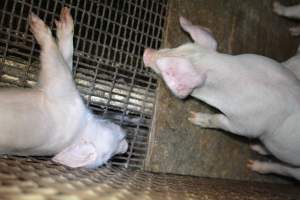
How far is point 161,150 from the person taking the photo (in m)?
3.35

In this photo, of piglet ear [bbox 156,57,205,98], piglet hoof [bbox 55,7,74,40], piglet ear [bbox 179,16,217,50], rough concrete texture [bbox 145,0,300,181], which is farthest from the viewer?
rough concrete texture [bbox 145,0,300,181]

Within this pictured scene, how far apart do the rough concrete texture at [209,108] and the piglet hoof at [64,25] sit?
3.01 ft

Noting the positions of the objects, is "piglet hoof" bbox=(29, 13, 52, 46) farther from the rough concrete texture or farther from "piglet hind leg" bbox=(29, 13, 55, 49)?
the rough concrete texture

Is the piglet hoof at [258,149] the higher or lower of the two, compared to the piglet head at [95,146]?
higher

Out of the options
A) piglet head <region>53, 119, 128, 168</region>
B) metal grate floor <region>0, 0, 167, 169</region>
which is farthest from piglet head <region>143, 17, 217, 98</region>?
piglet head <region>53, 119, 128, 168</region>

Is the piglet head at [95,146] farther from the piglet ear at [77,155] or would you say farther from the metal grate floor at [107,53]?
the metal grate floor at [107,53]

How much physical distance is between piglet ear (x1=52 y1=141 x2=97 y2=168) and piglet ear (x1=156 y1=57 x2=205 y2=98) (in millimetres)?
715

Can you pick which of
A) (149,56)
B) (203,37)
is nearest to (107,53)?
(149,56)

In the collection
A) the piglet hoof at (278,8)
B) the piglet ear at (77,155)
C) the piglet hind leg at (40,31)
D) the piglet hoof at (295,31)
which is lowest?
the piglet ear at (77,155)

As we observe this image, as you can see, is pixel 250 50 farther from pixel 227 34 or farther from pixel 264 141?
pixel 264 141

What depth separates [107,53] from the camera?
3123 millimetres

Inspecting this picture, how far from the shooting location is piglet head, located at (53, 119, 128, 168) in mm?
2541

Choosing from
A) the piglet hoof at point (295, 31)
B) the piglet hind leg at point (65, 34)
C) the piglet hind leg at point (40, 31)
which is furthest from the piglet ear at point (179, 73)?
the piglet hoof at point (295, 31)

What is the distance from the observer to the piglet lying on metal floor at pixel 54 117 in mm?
2320
